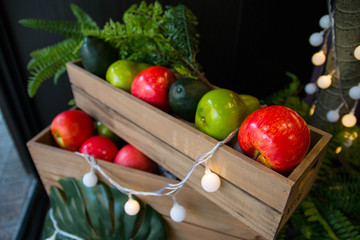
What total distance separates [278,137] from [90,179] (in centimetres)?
55

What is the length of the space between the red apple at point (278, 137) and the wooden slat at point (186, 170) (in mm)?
96

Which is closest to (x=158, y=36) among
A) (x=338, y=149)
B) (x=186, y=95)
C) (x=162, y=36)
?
(x=162, y=36)

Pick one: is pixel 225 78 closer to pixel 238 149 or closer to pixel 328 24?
pixel 328 24

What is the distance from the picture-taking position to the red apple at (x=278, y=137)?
0.49 meters

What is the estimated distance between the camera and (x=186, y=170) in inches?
26.3

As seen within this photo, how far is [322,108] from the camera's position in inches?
32.6

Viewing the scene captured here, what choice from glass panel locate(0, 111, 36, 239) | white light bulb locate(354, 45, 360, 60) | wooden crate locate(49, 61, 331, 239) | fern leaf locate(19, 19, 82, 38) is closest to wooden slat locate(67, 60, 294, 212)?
wooden crate locate(49, 61, 331, 239)

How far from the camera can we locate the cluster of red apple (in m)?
0.83

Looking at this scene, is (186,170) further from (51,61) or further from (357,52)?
(51,61)

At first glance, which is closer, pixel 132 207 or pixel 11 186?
pixel 132 207

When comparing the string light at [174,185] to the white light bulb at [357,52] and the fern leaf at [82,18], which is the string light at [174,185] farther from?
the fern leaf at [82,18]

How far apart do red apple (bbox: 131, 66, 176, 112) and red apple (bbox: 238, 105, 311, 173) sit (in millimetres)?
279

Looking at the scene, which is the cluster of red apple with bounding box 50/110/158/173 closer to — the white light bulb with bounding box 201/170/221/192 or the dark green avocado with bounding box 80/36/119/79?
the dark green avocado with bounding box 80/36/119/79

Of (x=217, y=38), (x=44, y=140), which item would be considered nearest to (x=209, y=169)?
(x=44, y=140)
